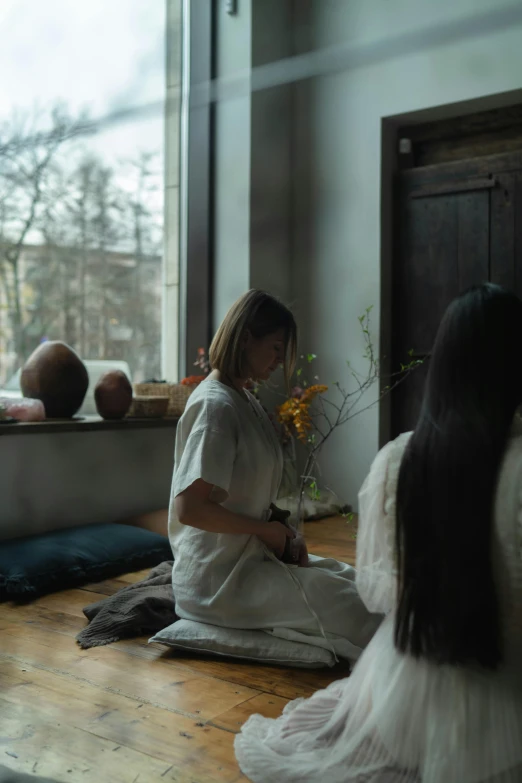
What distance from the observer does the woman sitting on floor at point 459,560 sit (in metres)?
1.08

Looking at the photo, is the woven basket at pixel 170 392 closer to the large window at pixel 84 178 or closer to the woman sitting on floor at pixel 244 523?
the large window at pixel 84 178

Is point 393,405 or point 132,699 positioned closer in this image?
point 132,699

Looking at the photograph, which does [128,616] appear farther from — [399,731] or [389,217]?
[389,217]

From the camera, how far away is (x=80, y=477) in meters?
3.15

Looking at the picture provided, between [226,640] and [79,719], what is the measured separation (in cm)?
43

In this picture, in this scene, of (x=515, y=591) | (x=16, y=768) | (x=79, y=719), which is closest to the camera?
(x=515, y=591)

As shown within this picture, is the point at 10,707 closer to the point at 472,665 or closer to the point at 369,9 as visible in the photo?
the point at 472,665

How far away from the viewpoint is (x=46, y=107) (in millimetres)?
3250

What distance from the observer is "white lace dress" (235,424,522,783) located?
3.60 ft

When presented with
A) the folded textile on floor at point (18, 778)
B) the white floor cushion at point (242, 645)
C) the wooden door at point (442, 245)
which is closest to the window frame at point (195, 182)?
the wooden door at point (442, 245)

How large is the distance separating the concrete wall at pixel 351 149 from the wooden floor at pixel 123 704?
2.18 metres

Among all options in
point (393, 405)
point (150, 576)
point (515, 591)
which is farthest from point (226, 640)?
point (393, 405)

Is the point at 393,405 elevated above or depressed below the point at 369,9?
below

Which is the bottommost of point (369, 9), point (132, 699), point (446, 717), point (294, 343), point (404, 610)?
point (132, 699)
